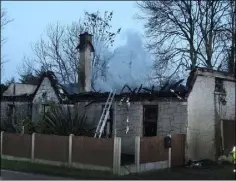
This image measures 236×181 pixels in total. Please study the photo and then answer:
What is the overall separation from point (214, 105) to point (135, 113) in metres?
4.00

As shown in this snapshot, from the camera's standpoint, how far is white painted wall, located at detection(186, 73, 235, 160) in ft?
67.7

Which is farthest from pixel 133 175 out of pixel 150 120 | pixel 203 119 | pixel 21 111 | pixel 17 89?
pixel 17 89

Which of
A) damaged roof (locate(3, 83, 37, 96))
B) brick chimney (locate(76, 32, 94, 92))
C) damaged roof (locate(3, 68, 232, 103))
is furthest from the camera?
damaged roof (locate(3, 83, 37, 96))

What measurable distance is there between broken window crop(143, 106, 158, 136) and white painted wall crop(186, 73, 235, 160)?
1.68 meters

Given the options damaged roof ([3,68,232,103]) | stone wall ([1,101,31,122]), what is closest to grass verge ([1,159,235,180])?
damaged roof ([3,68,232,103])

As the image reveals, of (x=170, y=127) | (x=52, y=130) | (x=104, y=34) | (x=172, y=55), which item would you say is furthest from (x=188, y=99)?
(x=104, y=34)

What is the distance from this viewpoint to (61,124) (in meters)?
21.0

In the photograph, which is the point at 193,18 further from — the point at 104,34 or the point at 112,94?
the point at 112,94

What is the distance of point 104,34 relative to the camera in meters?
41.7

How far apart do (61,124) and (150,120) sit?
419 centimetres

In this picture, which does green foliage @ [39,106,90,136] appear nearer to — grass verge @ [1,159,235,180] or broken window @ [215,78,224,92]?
grass verge @ [1,159,235,180]

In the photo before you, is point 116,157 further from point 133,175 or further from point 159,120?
point 159,120

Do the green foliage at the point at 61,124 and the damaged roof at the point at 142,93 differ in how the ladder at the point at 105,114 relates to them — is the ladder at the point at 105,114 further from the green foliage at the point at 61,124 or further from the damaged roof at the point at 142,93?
the green foliage at the point at 61,124

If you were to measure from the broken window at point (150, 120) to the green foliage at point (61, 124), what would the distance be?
2962 mm
